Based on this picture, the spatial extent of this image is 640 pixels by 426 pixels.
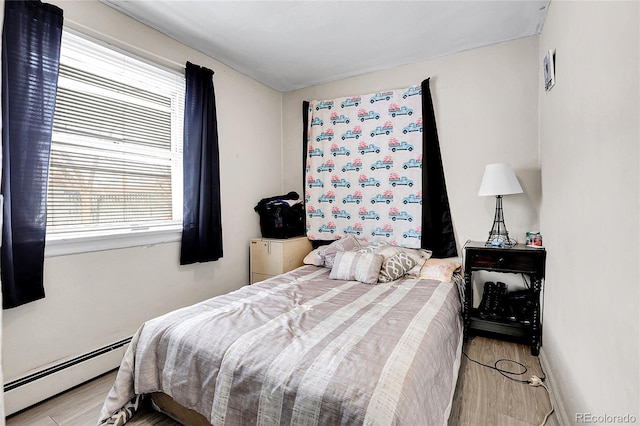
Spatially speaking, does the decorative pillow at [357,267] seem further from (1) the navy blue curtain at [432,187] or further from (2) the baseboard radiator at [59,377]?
(2) the baseboard radiator at [59,377]

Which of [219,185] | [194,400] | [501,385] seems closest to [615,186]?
[501,385]

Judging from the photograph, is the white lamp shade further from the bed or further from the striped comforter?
the striped comforter

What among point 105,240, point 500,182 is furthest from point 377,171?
point 105,240

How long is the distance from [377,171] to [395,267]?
1.07 m

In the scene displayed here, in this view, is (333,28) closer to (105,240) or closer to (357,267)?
(357,267)

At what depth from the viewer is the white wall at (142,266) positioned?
1839mm

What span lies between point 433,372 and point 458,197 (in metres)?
1.95

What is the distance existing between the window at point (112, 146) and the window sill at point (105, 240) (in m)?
0.01

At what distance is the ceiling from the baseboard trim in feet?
8.06

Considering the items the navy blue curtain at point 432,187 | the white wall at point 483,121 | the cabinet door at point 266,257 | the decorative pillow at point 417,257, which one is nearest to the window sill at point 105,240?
the cabinet door at point 266,257

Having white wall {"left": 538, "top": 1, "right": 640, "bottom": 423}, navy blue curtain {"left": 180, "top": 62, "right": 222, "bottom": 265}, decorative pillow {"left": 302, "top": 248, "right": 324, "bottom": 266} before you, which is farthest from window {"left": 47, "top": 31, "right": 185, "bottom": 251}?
white wall {"left": 538, "top": 1, "right": 640, "bottom": 423}

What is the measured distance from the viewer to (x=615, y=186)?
3.40 feet

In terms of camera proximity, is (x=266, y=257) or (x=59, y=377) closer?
(x=59, y=377)

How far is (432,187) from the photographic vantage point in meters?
2.95
